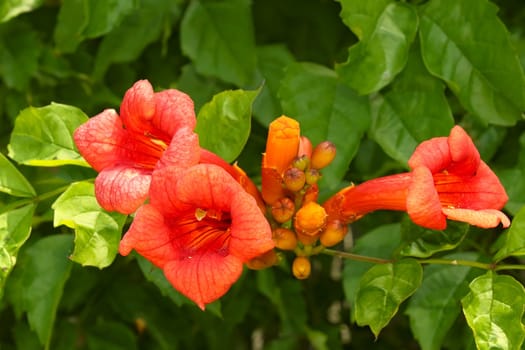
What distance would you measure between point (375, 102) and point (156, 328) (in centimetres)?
137

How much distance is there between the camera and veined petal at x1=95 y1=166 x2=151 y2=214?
6.95ft

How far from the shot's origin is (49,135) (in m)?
2.57

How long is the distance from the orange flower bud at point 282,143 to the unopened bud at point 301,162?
1cm

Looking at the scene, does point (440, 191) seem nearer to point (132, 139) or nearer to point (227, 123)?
point (227, 123)

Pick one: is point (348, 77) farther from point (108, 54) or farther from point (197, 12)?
point (108, 54)

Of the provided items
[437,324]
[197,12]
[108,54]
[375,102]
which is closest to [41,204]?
[108,54]

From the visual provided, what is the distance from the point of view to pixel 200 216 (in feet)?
7.01

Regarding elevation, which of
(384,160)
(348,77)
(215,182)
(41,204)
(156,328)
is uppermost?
(215,182)

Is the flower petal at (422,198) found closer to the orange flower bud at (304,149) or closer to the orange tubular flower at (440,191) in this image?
the orange tubular flower at (440,191)

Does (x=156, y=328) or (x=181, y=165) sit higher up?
(x=181, y=165)

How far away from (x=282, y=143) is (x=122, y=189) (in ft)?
1.35

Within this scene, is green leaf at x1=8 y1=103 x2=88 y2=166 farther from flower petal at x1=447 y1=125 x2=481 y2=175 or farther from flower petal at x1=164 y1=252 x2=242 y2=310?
flower petal at x1=447 y1=125 x2=481 y2=175

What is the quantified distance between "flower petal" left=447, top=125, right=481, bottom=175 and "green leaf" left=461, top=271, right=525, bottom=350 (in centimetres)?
28

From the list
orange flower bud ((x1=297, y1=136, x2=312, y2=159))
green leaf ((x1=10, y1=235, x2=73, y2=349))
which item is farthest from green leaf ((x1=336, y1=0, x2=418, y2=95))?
green leaf ((x1=10, y1=235, x2=73, y2=349))
